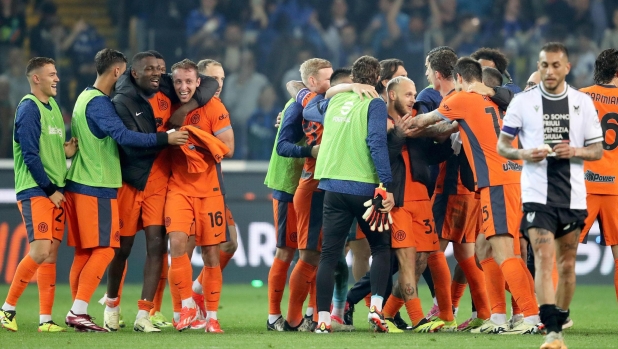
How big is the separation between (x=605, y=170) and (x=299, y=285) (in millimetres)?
2737

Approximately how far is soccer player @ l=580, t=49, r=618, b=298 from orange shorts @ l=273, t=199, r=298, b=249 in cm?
254

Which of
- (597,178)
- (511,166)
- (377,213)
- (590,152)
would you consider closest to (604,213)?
(597,178)

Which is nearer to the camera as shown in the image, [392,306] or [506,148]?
[506,148]

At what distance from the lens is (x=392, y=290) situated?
8.92 metres

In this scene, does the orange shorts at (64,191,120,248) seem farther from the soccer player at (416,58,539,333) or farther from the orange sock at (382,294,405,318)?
the soccer player at (416,58,539,333)

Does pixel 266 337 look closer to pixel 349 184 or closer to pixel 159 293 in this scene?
pixel 349 184

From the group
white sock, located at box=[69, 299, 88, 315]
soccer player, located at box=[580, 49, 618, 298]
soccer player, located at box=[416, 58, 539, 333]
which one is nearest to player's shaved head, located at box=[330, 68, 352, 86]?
soccer player, located at box=[416, 58, 539, 333]

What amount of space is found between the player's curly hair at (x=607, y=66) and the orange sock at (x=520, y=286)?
5.73ft

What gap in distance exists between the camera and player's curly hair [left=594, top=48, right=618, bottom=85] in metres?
8.15

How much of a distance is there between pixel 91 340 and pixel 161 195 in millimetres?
1594

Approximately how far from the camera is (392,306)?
8680mm

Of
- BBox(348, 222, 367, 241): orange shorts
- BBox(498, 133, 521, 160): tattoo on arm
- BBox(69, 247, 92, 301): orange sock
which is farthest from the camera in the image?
BBox(348, 222, 367, 241): orange shorts

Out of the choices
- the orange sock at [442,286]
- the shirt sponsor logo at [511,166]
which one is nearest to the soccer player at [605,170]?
the shirt sponsor logo at [511,166]

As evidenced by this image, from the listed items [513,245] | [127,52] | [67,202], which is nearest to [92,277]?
[67,202]
